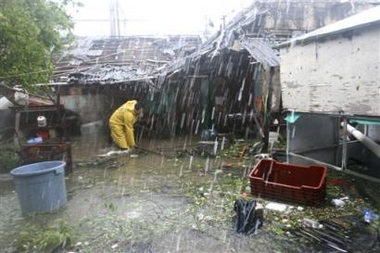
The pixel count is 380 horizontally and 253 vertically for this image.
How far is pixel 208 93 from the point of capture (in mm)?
14555

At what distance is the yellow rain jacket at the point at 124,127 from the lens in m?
11.5

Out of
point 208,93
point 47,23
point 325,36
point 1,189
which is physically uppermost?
point 47,23

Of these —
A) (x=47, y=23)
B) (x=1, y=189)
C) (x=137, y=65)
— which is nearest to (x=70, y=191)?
(x=1, y=189)

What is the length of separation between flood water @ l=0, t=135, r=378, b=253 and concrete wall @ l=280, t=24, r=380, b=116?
226 centimetres

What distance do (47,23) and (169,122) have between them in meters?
6.50

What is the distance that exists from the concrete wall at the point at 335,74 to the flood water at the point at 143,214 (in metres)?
2.26

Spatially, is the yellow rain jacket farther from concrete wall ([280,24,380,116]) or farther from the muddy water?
concrete wall ([280,24,380,116])

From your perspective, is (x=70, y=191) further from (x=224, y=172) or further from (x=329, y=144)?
(x=329, y=144)

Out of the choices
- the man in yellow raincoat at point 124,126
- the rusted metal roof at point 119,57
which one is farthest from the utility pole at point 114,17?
the man in yellow raincoat at point 124,126

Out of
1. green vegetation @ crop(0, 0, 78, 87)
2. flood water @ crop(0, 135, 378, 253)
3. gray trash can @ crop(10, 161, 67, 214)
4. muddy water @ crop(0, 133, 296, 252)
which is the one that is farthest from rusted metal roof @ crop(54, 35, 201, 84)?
gray trash can @ crop(10, 161, 67, 214)

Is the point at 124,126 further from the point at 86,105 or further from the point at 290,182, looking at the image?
the point at 290,182

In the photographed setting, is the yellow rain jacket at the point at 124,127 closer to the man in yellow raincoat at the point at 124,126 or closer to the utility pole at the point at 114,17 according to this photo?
the man in yellow raincoat at the point at 124,126

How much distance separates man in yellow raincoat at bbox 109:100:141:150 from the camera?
37.6 ft

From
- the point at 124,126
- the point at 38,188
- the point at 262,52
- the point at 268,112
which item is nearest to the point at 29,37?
the point at 38,188
